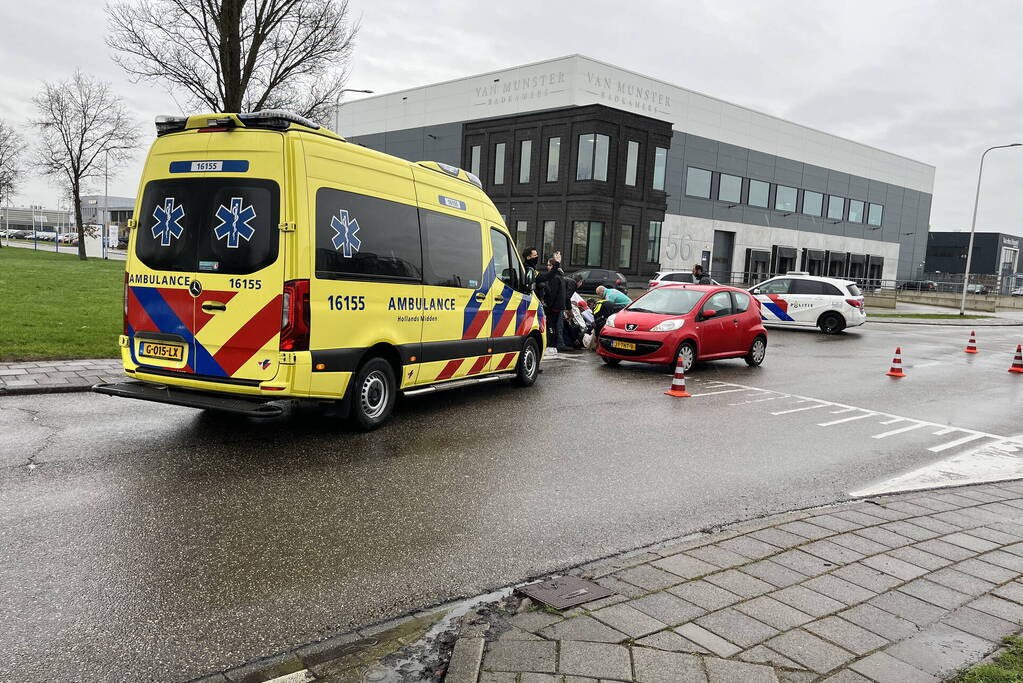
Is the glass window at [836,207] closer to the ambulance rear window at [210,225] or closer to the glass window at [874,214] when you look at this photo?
the glass window at [874,214]

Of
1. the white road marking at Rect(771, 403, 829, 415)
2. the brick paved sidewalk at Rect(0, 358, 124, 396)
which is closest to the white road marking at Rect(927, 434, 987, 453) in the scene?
the white road marking at Rect(771, 403, 829, 415)

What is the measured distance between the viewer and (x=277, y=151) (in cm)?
641

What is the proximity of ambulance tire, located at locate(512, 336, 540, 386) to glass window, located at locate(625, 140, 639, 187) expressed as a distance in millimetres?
32738

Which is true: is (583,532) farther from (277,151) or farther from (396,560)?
(277,151)

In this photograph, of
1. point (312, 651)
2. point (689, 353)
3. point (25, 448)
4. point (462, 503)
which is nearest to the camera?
point (312, 651)

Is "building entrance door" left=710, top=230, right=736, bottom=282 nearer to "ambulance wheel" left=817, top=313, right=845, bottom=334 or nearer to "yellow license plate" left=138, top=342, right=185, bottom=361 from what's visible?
"ambulance wheel" left=817, top=313, right=845, bottom=334

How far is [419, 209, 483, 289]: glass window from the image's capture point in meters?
8.12

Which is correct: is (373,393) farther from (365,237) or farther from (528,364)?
(528,364)

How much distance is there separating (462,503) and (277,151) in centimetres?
340

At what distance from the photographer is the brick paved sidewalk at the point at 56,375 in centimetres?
852

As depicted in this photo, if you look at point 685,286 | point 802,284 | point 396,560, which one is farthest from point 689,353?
point 802,284

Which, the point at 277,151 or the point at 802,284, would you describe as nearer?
the point at 277,151

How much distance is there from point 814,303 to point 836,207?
4629cm

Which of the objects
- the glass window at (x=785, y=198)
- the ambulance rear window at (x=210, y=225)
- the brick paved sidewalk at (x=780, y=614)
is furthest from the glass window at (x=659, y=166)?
the brick paved sidewalk at (x=780, y=614)
